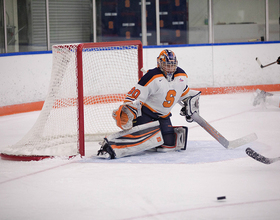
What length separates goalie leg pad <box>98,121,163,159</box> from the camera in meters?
3.67

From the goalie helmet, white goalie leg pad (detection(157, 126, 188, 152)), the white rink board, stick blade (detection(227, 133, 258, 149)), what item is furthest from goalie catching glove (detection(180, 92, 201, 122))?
the white rink board

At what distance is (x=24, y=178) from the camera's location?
124 inches

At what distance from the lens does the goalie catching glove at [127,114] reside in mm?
3645

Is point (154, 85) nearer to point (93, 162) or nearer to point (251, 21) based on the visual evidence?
point (93, 162)

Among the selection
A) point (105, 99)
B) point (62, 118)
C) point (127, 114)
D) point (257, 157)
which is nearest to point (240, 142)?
point (257, 157)

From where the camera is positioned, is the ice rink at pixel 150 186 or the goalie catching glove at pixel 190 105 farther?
the goalie catching glove at pixel 190 105

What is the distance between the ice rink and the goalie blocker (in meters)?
0.08

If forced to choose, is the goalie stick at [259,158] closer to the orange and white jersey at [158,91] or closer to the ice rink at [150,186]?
the ice rink at [150,186]

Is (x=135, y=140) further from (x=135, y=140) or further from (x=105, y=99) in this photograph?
(x=105, y=99)

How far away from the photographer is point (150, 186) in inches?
114

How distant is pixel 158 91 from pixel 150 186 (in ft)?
3.44

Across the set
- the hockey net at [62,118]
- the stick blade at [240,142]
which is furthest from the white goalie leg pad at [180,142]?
the hockey net at [62,118]

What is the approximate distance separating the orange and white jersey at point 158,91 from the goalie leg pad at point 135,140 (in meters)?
0.18

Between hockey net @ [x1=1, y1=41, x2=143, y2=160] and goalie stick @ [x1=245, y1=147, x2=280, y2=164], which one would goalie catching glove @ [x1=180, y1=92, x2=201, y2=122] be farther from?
goalie stick @ [x1=245, y1=147, x2=280, y2=164]
